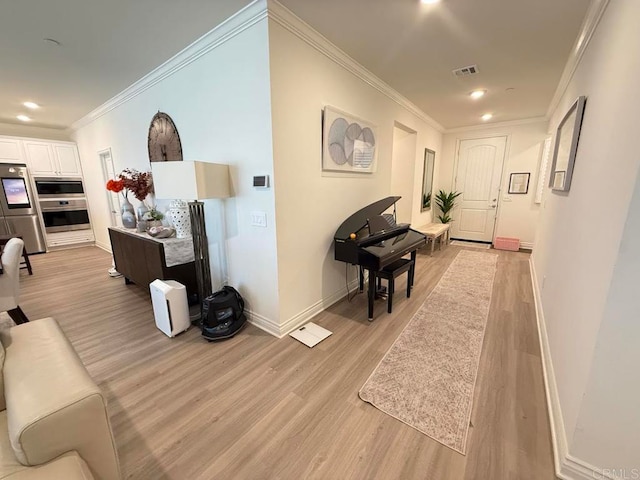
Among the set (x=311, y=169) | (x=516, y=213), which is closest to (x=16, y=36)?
(x=311, y=169)

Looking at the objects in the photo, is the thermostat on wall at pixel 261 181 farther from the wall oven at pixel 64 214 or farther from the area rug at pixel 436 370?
the wall oven at pixel 64 214

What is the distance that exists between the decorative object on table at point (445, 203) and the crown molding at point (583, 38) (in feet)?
9.77

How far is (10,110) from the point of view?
4293 mm

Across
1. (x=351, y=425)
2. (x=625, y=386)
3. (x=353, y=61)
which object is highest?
(x=353, y=61)

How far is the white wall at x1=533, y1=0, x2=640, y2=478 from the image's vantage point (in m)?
1.05

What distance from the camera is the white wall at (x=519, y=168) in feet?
17.0

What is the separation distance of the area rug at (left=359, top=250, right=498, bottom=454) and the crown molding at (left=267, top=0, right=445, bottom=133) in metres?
2.71

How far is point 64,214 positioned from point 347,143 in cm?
644

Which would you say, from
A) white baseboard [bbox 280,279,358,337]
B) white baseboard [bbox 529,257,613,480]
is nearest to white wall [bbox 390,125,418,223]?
white baseboard [bbox 280,279,358,337]

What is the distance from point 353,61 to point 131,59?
2325 millimetres

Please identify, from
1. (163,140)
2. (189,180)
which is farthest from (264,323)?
(163,140)

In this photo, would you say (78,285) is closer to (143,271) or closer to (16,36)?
(143,271)

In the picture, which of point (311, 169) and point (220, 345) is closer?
point (220, 345)

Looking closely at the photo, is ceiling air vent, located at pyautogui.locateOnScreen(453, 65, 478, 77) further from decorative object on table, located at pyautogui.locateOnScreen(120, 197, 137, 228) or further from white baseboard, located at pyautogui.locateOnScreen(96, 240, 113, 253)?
white baseboard, located at pyautogui.locateOnScreen(96, 240, 113, 253)
